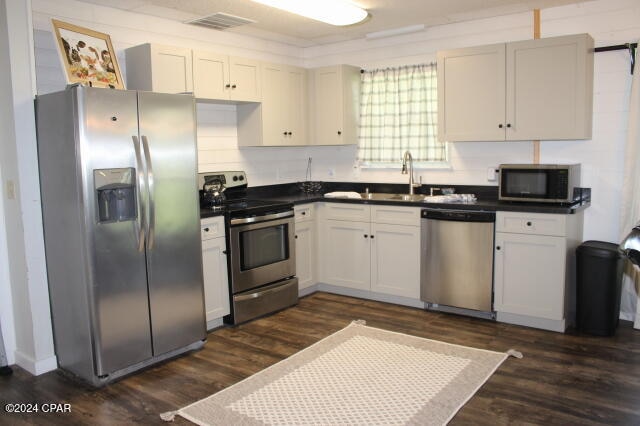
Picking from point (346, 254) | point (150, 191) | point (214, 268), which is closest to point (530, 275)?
point (346, 254)

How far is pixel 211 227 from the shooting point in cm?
409

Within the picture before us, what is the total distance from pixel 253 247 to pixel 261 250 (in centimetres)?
11

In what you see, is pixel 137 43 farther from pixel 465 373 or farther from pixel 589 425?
pixel 589 425

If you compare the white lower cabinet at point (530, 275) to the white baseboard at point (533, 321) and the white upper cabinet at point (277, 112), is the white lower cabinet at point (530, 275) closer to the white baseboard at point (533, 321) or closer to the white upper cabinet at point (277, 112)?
the white baseboard at point (533, 321)

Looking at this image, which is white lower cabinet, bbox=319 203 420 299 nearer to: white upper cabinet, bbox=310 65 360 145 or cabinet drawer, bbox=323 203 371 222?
cabinet drawer, bbox=323 203 371 222

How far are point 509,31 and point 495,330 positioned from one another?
2.56 meters

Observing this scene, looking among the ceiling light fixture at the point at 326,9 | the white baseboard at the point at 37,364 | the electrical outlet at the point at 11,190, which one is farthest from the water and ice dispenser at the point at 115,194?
the ceiling light fixture at the point at 326,9

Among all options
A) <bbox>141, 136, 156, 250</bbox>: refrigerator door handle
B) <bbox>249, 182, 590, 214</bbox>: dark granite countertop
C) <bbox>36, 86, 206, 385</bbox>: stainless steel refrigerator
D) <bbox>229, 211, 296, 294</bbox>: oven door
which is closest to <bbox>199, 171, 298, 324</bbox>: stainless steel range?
<bbox>229, 211, 296, 294</bbox>: oven door

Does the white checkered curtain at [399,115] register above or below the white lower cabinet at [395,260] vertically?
above

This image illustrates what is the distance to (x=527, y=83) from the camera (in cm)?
419

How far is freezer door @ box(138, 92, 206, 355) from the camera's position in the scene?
3.40m

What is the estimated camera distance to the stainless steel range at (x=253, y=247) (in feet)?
14.0

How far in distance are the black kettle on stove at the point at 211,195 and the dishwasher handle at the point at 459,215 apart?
5.71ft

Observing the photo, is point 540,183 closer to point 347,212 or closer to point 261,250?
point 347,212
